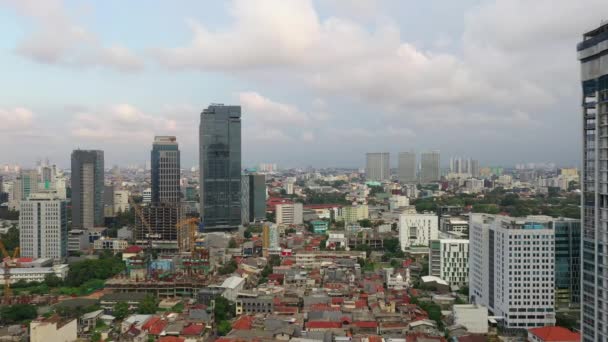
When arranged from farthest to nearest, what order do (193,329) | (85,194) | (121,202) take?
(121,202)
(85,194)
(193,329)

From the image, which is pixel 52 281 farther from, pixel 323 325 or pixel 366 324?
pixel 366 324

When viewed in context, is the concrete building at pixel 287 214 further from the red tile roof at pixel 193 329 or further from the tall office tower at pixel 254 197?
the red tile roof at pixel 193 329

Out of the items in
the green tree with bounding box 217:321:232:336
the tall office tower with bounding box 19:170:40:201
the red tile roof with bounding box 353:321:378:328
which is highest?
the tall office tower with bounding box 19:170:40:201

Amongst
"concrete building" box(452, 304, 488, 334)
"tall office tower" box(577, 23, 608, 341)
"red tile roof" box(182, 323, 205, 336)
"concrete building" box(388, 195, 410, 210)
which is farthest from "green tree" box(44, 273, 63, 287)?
"concrete building" box(388, 195, 410, 210)

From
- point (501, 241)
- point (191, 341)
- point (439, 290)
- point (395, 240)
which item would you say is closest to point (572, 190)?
point (395, 240)

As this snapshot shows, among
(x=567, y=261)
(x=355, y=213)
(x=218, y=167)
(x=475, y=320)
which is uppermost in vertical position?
(x=218, y=167)

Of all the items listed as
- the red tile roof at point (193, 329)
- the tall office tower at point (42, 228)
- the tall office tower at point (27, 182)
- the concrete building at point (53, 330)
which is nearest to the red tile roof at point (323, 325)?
the red tile roof at point (193, 329)

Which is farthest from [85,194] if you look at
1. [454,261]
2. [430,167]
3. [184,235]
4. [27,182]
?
[430,167]

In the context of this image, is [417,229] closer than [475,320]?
No

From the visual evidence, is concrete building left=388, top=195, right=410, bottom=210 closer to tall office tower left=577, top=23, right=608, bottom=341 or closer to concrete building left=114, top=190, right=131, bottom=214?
concrete building left=114, top=190, right=131, bottom=214
